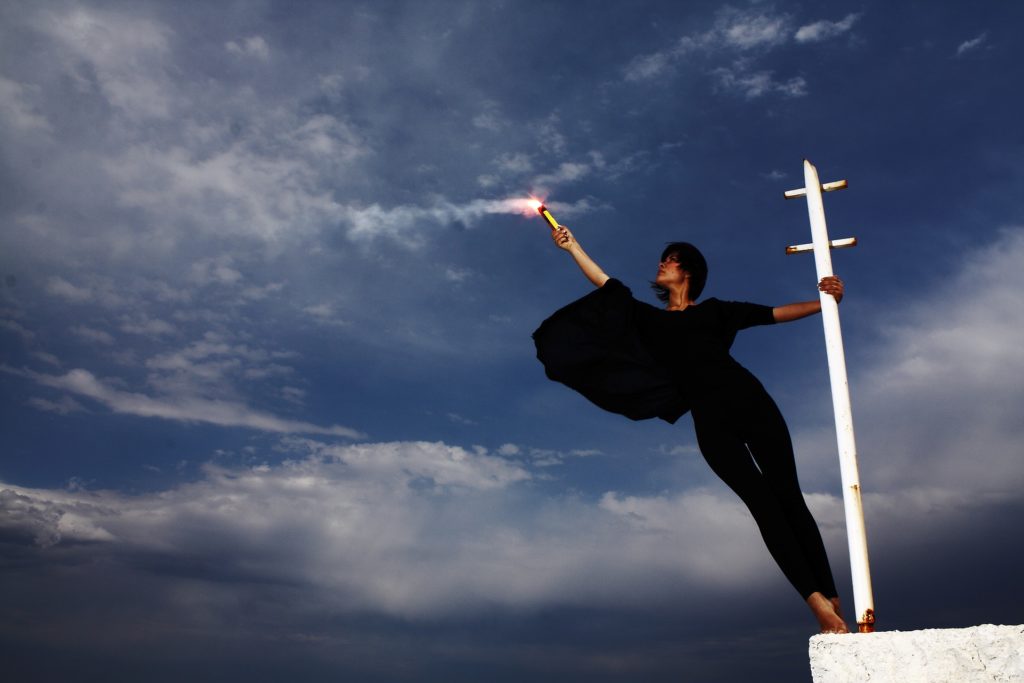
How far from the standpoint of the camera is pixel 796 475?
599cm

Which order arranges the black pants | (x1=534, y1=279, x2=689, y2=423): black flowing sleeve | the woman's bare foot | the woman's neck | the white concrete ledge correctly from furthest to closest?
1. (x1=534, y1=279, x2=689, y2=423): black flowing sleeve
2. the woman's neck
3. the black pants
4. the woman's bare foot
5. the white concrete ledge

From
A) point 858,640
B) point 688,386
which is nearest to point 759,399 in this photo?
point 688,386

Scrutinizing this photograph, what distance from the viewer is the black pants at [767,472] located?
5629 millimetres

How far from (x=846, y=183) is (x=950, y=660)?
12.4 ft

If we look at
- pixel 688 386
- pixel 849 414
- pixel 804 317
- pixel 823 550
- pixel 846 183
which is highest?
pixel 846 183

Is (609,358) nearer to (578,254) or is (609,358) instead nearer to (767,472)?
(578,254)

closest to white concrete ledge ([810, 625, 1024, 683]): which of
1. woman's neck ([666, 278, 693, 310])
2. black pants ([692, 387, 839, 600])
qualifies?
black pants ([692, 387, 839, 600])

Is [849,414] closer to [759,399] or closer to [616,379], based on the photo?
[759,399]

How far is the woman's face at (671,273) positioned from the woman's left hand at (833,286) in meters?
1.20

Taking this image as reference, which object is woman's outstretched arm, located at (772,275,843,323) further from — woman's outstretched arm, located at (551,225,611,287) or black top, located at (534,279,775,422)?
woman's outstretched arm, located at (551,225,611,287)

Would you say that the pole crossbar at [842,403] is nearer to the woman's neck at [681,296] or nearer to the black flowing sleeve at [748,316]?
Result: the black flowing sleeve at [748,316]

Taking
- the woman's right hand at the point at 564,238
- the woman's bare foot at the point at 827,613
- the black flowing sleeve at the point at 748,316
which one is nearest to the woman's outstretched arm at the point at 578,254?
the woman's right hand at the point at 564,238

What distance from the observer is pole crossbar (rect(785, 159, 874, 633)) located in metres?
5.32

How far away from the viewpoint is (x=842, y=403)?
584 centimetres
